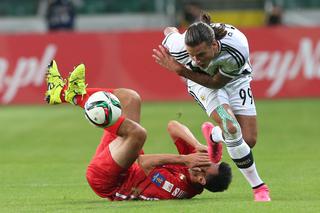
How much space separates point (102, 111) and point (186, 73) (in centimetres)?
133

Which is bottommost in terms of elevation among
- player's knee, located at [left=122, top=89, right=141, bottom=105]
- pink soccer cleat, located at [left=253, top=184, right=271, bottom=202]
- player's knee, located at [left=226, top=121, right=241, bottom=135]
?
pink soccer cleat, located at [left=253, top=184, right=271, bottom=202]

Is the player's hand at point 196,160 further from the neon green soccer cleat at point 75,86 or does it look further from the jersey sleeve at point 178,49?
the neon green soccer cleat at point 75,86

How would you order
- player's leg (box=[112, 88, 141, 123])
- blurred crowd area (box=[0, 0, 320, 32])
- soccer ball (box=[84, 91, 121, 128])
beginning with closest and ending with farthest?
soccer ball (box=[84, 91, 121, 128]), player's leg (box=[112, 88, 141, 123]), blurred crowd area (box=[0, 0, 320, 32])

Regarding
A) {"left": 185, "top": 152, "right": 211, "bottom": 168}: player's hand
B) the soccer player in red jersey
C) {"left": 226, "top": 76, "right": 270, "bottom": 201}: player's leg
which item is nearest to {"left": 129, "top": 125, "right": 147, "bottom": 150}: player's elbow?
the soccer player in red jersey

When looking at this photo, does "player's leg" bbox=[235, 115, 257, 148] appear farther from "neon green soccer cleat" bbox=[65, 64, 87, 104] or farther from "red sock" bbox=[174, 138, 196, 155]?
"neon green soccer cleat" bbox=[65, 64, 87, 104]

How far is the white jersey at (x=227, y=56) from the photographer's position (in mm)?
10242

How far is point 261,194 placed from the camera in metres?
9.88

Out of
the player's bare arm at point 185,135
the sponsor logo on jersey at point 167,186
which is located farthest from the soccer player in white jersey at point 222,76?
the sponsor logo on jersey at point 167,186

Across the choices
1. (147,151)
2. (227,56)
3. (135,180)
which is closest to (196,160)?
(135,180)

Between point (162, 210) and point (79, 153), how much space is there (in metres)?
6.87

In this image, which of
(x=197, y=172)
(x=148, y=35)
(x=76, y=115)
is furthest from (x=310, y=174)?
(x=148, y=35)

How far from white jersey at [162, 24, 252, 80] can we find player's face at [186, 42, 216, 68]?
0.68 ft

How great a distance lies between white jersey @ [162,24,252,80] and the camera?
33.6 feet

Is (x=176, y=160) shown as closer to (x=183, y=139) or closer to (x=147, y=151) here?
(x=183, y=139)
